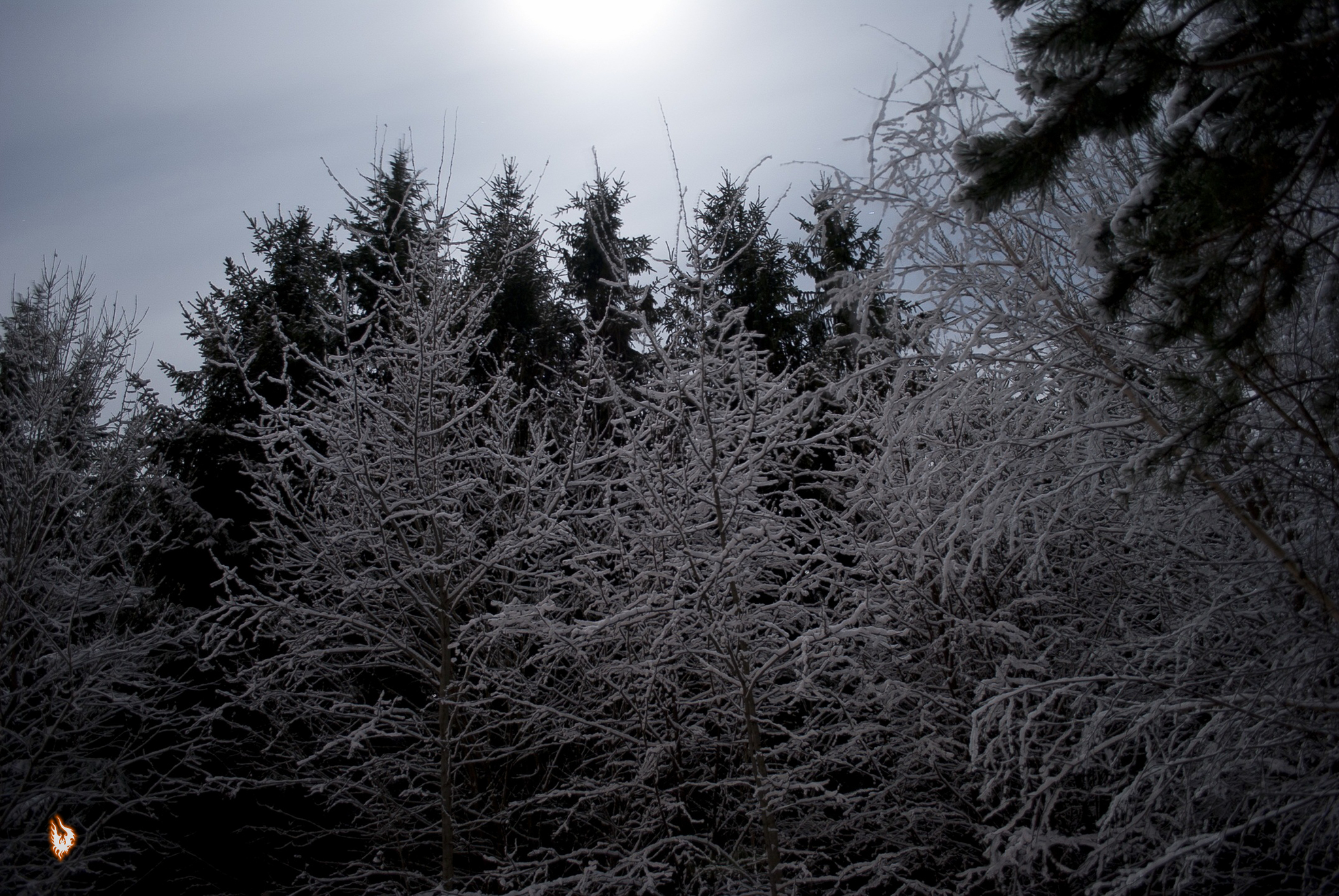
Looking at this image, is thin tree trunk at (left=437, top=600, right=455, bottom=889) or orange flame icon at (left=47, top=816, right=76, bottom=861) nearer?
thin tree trunk at (left=437, top=600, right=455, bottom=889)

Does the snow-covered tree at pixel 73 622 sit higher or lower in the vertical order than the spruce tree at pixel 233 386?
lower

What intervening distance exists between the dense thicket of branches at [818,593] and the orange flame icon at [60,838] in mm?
295

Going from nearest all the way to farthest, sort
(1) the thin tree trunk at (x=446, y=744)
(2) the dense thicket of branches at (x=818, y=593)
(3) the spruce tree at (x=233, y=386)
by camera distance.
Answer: (2) the dense thicket of branches at (x=818, y=593), (1) the thin tree trunk at (x=446, y=744), (3) the spruce tree at (x=233, y=386)

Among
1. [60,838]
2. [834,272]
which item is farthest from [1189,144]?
[60,838]

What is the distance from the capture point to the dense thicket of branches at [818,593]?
121 inches

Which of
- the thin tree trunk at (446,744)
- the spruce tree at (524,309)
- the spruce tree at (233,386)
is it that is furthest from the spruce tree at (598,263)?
the thin tree trunk at (446,744)

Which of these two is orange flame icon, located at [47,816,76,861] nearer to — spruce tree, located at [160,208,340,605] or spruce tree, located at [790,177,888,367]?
spruce tree, located at [160,208,340,605]

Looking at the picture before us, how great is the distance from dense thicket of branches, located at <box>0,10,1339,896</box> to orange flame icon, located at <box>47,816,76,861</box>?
0.30 meters

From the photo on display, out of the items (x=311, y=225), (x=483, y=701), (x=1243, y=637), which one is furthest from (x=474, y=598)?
(x=311, y=225)

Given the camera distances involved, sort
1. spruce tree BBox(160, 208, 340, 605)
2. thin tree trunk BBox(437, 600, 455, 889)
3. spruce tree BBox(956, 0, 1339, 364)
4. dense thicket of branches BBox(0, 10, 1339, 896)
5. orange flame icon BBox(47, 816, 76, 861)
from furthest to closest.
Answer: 1. spruce tree BBox(160, 208, 340, 605)
2. orange flame icon BBox(47, 816, 76, 861)
3. thin tree trunk BBox(437, 600, 455, 889)
4. dense thicket of branches BBox(0, 10, 1339, 896)
5. spruce tree BBox(956, 0, 1339, 364)

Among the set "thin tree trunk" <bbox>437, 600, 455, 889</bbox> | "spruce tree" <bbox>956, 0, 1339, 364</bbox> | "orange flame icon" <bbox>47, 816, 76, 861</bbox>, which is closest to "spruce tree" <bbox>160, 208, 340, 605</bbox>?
"orange flame icon" <bbox>47, 816, 76, 861</bbox>

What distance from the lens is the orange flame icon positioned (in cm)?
620

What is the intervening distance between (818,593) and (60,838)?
23.9ft

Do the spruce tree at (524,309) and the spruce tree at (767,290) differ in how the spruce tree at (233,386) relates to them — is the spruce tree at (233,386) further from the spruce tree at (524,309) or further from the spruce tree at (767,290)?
the spruce tree at (767,290)
